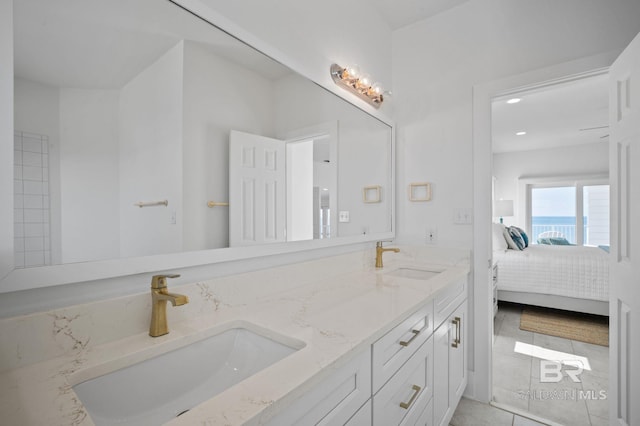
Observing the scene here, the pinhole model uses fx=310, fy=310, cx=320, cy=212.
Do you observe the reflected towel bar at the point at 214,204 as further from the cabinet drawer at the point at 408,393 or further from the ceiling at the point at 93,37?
the cabinet drawer at the point at 408,393

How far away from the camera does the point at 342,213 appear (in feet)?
6.11

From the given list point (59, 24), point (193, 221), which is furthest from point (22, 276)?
point (59, 24)

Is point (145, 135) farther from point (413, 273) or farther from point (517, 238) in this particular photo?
point (517, 238)

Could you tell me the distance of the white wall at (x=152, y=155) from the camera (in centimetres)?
89

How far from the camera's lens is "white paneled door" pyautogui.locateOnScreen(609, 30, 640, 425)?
1.37m

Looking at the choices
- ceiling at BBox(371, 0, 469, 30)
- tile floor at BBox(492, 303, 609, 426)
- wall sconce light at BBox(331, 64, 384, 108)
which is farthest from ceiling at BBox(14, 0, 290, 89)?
tile floor at BBox(492, 303, 609, 426)

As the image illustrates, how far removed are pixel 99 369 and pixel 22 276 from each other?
0.27 meters

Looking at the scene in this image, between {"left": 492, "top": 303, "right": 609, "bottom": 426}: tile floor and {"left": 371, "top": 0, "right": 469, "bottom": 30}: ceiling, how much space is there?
268 cm

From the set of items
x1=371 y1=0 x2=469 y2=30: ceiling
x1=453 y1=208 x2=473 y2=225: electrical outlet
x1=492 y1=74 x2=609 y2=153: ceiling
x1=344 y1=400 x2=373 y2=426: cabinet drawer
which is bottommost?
x1=344 y1=400 x2=373 y2=426: cabinet drawer

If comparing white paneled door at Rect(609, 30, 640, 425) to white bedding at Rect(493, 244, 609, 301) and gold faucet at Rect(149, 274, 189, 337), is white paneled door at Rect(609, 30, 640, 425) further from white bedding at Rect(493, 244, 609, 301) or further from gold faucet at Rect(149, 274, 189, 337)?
white bedding at Rect(493, 244, 609, 301)

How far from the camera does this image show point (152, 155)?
94cm

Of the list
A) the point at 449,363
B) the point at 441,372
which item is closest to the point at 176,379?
the point at 441,372

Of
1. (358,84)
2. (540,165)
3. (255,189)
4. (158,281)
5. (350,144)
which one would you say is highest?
(540,165)

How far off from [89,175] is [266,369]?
26.7 inches
